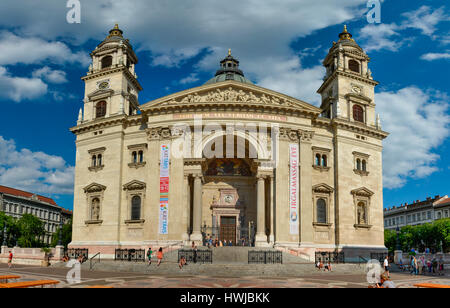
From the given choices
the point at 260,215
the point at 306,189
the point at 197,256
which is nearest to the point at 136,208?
the point at 197,256

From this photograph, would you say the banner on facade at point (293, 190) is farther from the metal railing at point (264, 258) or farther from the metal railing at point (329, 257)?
the metal railing at point (264, 258)

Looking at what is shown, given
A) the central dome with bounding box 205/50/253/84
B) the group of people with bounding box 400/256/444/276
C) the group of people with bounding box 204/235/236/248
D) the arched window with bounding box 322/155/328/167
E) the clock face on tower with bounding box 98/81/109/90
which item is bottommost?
the group of people with bounding box 400/256/444/276

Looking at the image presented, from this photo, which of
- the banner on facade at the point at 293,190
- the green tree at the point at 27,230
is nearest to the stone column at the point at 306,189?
the banner on facade at the point at 293,190

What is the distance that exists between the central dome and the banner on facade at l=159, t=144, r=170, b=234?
17807 mm

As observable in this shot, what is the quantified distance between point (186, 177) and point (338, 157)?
52.3ft

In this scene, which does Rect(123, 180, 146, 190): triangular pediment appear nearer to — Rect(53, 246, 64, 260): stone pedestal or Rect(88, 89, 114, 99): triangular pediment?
Rect(53, 246, 64, 260): stone pedestal

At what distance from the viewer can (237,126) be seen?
41.7 metres

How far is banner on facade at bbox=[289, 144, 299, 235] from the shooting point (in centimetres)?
4059

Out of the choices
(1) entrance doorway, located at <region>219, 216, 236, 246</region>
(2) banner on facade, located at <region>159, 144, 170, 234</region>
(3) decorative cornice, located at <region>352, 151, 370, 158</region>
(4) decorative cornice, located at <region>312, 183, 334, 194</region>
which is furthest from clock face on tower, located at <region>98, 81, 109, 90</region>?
(3) decorative cornice, located at <region>352, 151, 370, 158</region>

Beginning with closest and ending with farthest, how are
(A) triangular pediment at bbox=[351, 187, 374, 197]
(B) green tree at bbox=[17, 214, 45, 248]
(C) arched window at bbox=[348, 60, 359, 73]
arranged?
1. (A) triangular pediment at bbox=[351, 187, 374, 197]
2. (C) arched window at bbox=[348, 60, 359, 73]
3. (B) green tree at bbox=[17, 214, 45, 248]

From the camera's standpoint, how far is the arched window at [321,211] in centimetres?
4331
